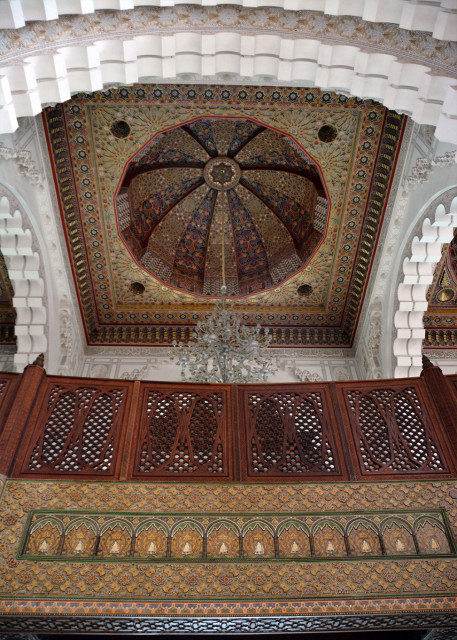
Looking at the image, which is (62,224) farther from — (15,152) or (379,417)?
(379,417)

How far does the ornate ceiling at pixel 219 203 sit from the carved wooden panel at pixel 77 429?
352 cm

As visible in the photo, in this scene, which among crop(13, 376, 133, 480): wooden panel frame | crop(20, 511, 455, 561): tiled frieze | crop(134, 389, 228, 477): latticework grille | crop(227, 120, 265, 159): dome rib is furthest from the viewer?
crop(227, 120, 265, 159): dome rib

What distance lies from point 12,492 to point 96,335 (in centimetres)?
515

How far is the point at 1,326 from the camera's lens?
757 cm

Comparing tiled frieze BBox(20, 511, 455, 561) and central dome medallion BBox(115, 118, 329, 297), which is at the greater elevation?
central dome medallion BBox(115, 118, 329, 297)

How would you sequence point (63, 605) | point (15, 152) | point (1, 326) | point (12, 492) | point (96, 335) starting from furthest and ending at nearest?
point (96, 335), point (1, 326), point (15, 152), point (12, 492), point (63, 605)

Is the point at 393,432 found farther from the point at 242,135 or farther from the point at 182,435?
the point at 242,135

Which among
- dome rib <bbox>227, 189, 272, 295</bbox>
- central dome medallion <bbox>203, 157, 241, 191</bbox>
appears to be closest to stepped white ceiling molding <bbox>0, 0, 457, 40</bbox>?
central dome medallion <bbox>203, 157, 241, 191</bbox>

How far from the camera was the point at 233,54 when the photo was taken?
14.0ft

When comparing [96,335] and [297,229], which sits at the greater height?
[297,229]

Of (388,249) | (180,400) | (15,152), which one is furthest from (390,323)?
(15,152)

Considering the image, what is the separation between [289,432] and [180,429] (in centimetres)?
64

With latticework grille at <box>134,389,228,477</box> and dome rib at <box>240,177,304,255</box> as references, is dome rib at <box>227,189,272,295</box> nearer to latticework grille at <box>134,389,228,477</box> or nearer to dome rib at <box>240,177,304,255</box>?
dome rib at <box>240,177,304,255</box>

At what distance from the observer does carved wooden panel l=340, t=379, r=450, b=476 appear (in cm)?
323
